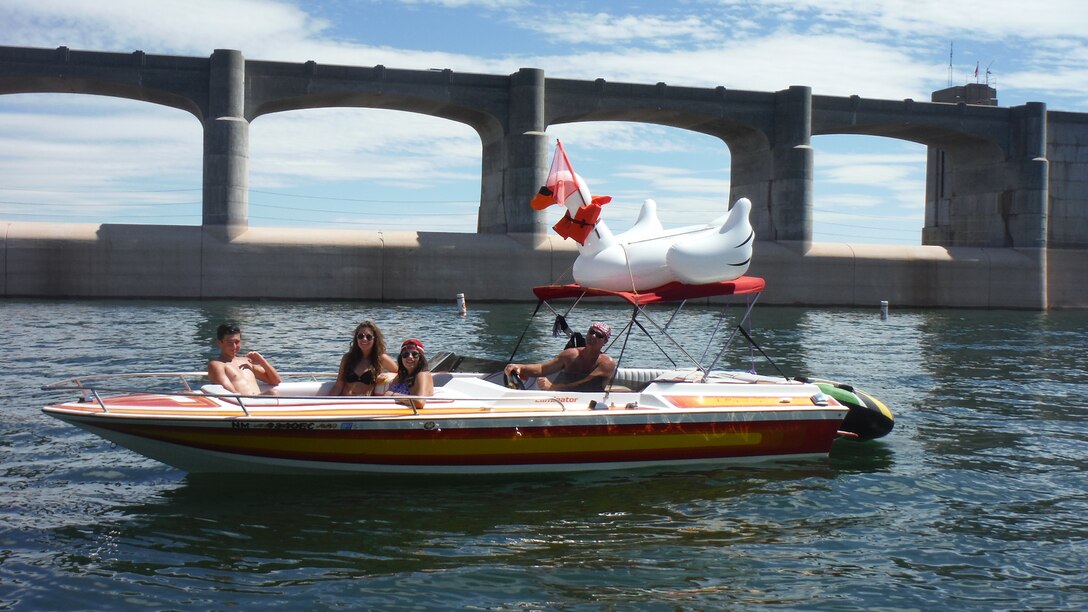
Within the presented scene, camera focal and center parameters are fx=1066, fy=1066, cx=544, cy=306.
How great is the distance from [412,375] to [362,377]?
1.71 ft

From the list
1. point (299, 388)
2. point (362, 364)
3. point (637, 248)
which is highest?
point (637, 248)

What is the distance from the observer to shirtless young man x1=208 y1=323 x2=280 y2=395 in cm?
1032

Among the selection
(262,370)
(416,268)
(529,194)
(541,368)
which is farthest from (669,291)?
(529,194)

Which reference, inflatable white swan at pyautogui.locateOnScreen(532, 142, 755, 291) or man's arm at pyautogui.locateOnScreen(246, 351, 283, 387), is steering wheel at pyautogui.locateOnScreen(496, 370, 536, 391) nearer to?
inflatable white swan at pyautogui.locateOnScreen(532, 142, 755, 291)

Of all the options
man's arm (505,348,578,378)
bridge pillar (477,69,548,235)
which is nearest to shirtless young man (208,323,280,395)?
man's arm (505,348,578,378)

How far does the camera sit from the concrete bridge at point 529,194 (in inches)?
1495

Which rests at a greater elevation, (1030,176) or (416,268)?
(1030,176)

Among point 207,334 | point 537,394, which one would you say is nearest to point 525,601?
point 537,394

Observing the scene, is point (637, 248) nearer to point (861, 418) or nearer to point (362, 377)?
point (362, 377)

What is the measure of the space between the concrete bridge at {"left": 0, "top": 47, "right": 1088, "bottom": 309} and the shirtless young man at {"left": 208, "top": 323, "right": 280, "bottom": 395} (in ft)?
94.6

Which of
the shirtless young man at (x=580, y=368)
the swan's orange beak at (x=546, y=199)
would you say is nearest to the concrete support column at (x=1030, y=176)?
the swan's orange beak at (x=546, y=199)

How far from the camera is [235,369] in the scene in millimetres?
10484

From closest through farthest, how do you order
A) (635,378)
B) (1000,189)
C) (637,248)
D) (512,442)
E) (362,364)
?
1. (512,442)
2. (362,364)
3. (637,248)
4. (635,378)
5. (1000,189)

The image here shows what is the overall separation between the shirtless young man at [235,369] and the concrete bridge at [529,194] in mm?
28821
